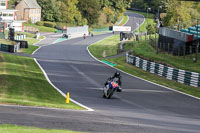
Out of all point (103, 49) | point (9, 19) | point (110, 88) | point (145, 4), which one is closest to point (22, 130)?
point (110, 88)

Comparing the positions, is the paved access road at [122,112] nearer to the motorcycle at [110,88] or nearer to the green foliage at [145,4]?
the motorcycle at [110,88]

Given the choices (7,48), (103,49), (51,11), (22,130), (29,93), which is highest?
(51,11)

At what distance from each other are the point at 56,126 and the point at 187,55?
38.4 m

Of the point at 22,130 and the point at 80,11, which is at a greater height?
the point at 80,11

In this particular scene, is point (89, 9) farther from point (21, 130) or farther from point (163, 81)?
point (21, 130)

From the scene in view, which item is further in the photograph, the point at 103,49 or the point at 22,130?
the point at 103,49

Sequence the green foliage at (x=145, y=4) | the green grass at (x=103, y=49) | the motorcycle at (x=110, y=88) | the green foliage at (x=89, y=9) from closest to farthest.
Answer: the motorcycle at (x=110, y=88)
the green grass at (x=103, y=49)
the green foliage at (x=89, y=9)
the green foliage at (x=145, y=4)

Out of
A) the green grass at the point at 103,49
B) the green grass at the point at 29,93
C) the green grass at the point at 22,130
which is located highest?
the green grass at the point at 22,130

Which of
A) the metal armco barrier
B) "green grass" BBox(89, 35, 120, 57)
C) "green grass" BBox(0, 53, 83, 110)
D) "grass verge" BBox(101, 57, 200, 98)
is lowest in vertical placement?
"green grass" BBox(89, 35, 120, 57)

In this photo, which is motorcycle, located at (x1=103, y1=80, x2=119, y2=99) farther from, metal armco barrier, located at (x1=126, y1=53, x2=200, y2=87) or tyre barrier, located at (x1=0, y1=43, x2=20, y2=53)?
tyre barrier, located at (x1=0, y1=43, x2=20, y2=53)

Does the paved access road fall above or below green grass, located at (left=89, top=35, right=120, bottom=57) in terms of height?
above

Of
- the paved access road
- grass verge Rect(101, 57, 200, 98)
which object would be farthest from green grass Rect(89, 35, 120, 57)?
the paved access road

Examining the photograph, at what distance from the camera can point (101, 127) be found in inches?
577

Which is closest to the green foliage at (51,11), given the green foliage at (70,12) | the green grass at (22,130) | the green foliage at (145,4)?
the green foliage at (70,12)
